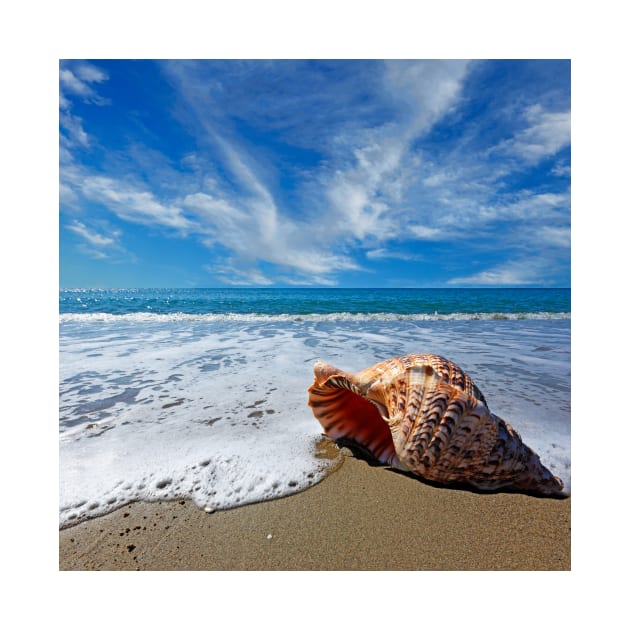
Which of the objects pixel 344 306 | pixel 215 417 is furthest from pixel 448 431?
pixel 344 306

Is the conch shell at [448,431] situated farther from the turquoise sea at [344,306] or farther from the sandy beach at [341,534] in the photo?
the turquoise sea at [344,306]

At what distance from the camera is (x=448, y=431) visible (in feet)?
5.41

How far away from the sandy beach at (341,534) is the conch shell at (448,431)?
0.50 feet

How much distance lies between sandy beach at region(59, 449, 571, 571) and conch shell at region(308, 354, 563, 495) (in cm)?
15

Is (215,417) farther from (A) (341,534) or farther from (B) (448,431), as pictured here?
(B) (448,431)

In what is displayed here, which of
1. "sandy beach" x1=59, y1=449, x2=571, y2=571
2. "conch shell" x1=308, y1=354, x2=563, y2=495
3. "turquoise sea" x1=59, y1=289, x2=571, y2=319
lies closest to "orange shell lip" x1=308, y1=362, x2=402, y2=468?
"conch shell" x1=308, y1=354, x2=563, y2=495

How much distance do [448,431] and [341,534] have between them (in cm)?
77

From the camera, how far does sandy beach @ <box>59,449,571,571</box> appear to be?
1.50 m

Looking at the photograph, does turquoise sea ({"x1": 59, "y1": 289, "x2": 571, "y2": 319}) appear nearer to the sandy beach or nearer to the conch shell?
the conch shell

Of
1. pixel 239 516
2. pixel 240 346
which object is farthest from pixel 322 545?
pixel 240 346

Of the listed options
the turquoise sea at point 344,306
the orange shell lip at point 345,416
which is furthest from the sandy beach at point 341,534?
the turquoise sea at point 344,306

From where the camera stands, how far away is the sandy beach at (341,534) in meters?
1.50
